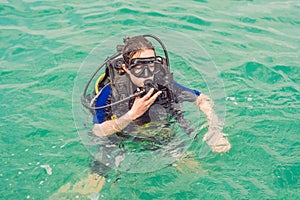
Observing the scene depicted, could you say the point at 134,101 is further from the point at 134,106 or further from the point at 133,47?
the point at 133,47

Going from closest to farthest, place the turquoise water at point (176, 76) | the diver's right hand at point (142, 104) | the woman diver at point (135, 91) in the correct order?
the diver's right hand at point (142, 104) < the woman diver at point (135, 91) < the turquoise water at point (176, 76)

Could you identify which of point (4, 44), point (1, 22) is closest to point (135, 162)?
point (4, 44)

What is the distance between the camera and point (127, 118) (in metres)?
3.63

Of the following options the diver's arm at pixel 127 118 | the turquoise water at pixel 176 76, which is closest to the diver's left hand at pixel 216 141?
the turquoise water at pixel 176 76

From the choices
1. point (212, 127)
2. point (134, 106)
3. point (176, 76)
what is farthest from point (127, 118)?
point (176, 76)

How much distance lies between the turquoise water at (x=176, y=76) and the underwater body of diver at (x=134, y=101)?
38 cm

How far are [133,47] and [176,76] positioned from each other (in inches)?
47.2

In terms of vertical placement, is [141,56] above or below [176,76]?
above

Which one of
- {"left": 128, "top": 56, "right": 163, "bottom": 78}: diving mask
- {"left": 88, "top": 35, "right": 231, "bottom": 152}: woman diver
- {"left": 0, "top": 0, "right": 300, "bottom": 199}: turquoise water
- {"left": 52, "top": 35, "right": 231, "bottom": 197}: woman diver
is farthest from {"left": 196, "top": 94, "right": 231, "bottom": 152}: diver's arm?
{"left": 128, "top": 56, "right": 163, "bottom": 78}: diving mask

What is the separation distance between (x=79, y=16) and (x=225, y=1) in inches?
153

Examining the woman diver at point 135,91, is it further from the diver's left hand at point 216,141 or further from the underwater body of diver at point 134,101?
the diver's left hand at point 216,141

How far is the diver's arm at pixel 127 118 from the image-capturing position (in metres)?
3.57

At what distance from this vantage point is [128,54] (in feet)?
12.5

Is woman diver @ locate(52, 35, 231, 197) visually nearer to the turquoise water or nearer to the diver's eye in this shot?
the diver's eye
